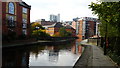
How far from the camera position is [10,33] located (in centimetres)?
3716

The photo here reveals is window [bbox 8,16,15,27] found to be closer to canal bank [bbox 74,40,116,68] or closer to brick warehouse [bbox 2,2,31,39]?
brick warehouse [bbox 2,2,31,39]

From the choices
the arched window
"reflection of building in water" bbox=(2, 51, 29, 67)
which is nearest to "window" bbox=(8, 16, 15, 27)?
the arched window

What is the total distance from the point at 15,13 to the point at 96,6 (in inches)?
1396

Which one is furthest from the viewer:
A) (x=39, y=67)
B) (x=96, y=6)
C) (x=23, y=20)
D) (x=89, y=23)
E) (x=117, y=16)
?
(x=89, y=23)

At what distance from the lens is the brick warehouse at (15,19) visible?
37625mm

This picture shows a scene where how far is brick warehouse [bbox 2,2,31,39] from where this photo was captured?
37.6 meters

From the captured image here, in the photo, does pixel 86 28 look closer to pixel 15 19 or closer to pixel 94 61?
pixel 15 19

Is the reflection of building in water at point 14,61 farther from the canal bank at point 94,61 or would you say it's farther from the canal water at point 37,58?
the canal bank at point 94,61

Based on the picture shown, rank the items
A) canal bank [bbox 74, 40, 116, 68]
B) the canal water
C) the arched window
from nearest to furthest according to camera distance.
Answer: canal bank [bbox 74, 40, 116, 68] → the canal water → the arched window

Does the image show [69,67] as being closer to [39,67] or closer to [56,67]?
[56,67]

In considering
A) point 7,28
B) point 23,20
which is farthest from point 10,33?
point 23,20

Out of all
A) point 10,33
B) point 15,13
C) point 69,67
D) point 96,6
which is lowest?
point 69,67

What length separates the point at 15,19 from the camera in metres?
42.8

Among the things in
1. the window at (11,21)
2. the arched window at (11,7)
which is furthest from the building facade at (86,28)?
the window at (11,21)
